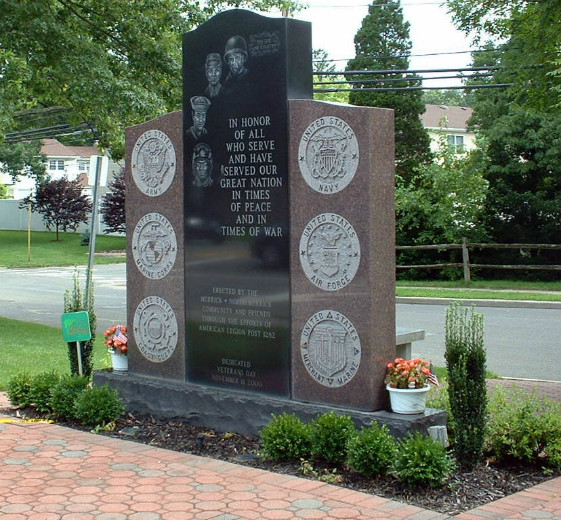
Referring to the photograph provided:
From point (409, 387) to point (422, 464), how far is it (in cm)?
85

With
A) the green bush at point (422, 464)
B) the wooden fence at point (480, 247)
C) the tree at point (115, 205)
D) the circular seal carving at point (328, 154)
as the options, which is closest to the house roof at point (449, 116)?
the tree at point (115, 205)

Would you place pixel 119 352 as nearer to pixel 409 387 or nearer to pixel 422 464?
pixel 409 387

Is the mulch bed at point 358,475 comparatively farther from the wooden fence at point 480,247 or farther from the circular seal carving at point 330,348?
the wooden fence at point 480,247

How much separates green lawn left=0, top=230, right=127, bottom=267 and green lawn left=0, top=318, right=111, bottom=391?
2572 cm

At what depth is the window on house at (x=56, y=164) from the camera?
79.4 meters

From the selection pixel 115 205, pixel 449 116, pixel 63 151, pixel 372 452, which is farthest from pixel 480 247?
pixel 63 151

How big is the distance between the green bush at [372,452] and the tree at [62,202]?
49.0 metres

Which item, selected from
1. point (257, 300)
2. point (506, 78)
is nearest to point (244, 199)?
point (257, 300)

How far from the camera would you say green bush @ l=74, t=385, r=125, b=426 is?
795cm

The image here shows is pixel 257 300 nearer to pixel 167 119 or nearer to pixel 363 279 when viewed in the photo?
pixel 363 279

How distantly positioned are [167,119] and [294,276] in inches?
89.7

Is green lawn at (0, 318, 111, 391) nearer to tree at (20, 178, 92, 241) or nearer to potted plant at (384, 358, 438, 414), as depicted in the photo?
potted plant at (384, 358, 438, 414)

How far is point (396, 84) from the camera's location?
39250 millimetres

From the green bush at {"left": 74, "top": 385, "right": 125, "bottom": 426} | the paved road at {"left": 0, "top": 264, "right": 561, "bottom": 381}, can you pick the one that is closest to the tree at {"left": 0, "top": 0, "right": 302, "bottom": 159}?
the paved road at {"left": 0, "top": 264, "right": 561, "bottom": 381}
